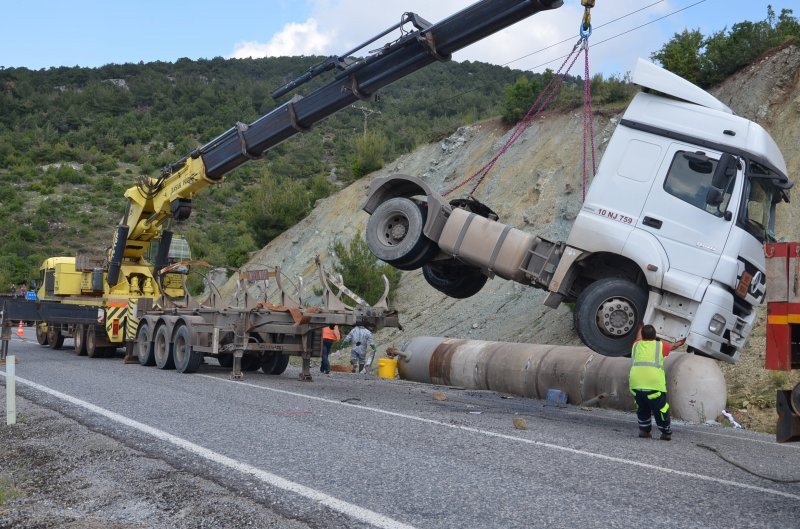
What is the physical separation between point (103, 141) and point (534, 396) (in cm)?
6745

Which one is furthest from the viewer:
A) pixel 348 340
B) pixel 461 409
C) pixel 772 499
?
pixel 348 340

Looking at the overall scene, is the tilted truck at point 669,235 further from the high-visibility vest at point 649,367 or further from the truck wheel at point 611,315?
the high-visibility vest at point 649,367

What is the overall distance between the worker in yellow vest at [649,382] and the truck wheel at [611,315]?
762 millimetres

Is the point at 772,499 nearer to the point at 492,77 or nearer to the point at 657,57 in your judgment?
the point at 657,57

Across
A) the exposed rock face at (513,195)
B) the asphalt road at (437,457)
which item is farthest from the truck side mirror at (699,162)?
the exposed rock face at (513,195)

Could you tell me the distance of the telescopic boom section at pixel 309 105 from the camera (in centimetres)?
1084

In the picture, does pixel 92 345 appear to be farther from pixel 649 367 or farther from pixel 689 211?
pixel 689 211

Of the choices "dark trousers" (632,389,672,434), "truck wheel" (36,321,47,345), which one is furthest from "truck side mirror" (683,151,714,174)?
"truck wheel" (36,321,47,345)

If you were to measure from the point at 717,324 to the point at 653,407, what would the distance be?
130 centimetres

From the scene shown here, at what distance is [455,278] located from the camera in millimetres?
12453

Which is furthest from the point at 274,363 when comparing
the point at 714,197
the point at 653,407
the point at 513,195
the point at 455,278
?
the point at 513,195

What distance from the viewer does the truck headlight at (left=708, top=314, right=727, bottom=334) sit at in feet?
29.8

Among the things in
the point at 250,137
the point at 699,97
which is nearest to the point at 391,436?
the point at 699,97

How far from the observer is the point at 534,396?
1378 cm
